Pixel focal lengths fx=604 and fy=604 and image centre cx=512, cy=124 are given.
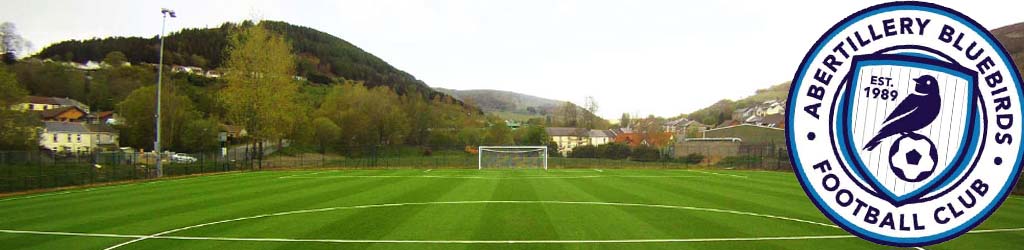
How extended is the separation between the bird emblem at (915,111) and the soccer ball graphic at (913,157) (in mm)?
55

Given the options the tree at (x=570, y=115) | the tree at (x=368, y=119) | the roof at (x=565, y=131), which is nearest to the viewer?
the tree at (x=368, y=119)

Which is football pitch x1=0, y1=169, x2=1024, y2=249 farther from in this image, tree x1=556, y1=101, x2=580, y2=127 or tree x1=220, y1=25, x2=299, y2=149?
tree x1=556, y1=101, x2=580, y2=127

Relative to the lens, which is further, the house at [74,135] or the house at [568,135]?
the house at [568,135]

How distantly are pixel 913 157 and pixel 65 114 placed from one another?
4639 inches

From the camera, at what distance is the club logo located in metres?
2.35

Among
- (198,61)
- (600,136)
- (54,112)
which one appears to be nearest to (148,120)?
(54,112)

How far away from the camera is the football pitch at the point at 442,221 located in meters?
10.6

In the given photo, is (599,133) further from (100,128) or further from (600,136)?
(100,128)

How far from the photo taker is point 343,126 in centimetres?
8512

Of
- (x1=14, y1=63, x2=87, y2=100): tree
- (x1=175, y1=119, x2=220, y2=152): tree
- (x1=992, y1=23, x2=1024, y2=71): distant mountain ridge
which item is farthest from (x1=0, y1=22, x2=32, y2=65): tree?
(x1=992, y1=23, x2=1024, y2=71): distant mountain ridge

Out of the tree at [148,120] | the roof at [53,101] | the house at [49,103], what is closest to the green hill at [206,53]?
the roof at [53,101]

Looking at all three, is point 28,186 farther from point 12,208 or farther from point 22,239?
point 22,239

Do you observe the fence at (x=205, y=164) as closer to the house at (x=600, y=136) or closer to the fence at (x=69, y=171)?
the fence at (x=69, y=171)

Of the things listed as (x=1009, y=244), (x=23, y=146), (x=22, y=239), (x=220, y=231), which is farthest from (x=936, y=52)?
(x=23, y=146)
